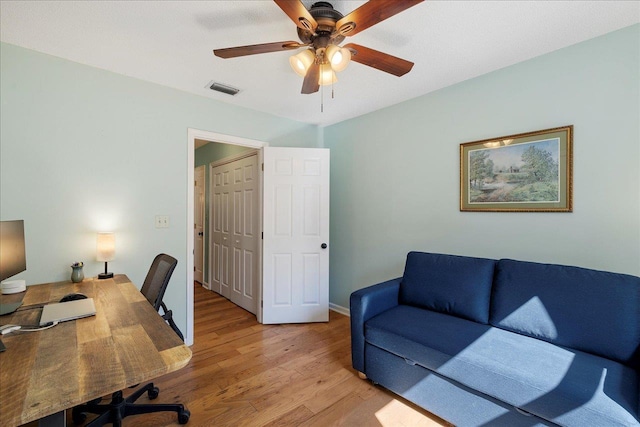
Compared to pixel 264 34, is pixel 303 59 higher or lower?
lower

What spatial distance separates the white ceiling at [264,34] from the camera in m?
1.64

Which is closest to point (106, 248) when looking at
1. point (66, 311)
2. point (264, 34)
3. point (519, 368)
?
point (66, 311)

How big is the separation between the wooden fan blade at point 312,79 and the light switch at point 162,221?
175 centimetres

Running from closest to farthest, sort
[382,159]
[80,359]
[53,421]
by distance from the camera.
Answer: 1. [53,421]
2. [80,359]
3. [382,159]

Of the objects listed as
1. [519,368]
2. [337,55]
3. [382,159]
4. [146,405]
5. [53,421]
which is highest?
[337,55]

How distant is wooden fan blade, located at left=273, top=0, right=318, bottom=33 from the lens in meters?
1.24

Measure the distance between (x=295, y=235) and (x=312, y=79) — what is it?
5.99 ft

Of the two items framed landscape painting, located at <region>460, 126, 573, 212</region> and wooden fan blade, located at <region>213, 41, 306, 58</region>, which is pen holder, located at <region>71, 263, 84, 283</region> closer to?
wooden fan blade, located at <region>213, 41, 306, 58</region>

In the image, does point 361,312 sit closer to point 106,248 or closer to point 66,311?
point 66,311

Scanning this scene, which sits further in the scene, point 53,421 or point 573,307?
point 573,307

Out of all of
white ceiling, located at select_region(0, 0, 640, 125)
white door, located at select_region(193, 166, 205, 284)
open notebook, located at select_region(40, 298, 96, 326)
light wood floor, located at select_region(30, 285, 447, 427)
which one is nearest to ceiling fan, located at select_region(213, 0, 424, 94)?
white ceiling, located at select_region(0, 0, 640, 125)

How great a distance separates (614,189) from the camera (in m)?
1.86

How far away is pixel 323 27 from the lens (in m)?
1.52

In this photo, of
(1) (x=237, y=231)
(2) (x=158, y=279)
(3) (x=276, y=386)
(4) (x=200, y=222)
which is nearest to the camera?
(2) (x=158, y=279)
